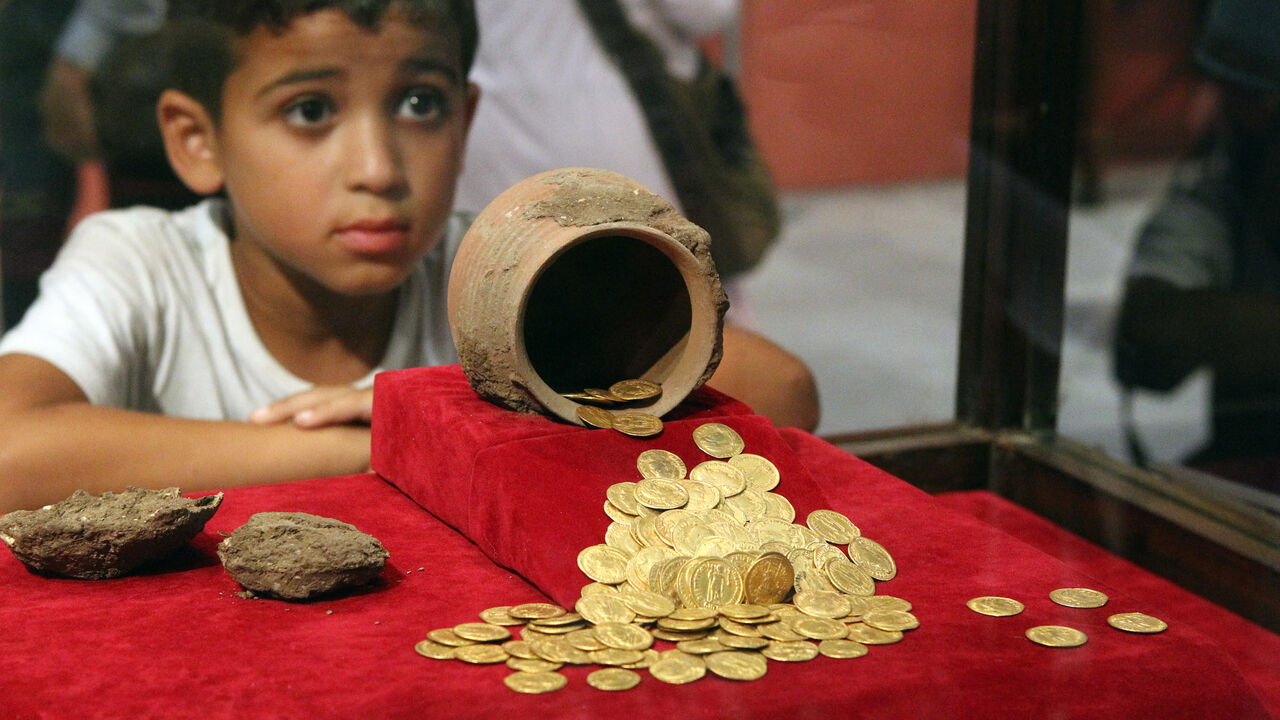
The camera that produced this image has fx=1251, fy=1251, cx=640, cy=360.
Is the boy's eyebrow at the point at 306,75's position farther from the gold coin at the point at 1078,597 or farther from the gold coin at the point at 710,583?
the gold coin at the point at 1078,597

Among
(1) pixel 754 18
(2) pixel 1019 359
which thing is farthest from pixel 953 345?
(1) pixel 754 18

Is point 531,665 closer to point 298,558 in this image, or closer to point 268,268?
point 298,558

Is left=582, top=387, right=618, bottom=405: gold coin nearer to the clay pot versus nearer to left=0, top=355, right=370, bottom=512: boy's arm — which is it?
the clay pot

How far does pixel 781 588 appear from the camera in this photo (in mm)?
1899

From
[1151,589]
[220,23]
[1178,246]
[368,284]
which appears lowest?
[1151,589]

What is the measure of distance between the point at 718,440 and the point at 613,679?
2.13ft

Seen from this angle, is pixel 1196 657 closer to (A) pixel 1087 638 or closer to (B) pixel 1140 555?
(A) pixel 1087 638

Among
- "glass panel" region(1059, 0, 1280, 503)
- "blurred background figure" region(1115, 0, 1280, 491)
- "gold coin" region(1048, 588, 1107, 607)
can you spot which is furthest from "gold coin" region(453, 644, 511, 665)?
"blurred background figure" region(1115, 0, 1280, 491)

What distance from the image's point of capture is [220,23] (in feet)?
9.86

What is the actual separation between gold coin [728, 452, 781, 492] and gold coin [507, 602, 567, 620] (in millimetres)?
447

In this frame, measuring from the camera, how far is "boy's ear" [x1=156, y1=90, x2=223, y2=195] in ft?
10.1

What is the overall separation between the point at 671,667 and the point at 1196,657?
2.43ft

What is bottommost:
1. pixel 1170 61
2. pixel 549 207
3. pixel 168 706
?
pixel 168 706

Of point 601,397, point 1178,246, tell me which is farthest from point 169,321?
point 1178,246
